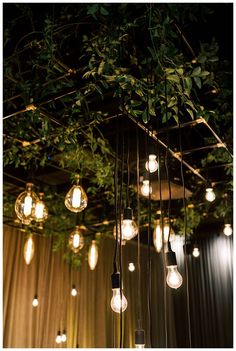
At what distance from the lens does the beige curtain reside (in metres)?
5.50

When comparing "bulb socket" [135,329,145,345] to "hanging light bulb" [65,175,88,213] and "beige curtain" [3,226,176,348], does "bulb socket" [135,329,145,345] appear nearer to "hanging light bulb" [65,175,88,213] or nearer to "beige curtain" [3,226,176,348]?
"hanging light bulb" [65,175,88,213]

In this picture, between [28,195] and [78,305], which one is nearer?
[28,195]

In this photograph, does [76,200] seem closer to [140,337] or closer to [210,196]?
[140,337]

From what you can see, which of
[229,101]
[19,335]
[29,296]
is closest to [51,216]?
[29,296]

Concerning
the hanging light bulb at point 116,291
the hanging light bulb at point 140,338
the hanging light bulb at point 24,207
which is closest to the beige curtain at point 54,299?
the hanging light bulb at point 24,207

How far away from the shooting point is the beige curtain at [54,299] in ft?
18.0

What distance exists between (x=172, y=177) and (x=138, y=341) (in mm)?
2080

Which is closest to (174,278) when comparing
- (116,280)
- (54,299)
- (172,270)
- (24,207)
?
(172,270)

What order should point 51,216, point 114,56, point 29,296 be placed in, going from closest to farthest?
point 114,56
point 51,216
point 29,296

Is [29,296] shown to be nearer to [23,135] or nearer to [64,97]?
[23,135]

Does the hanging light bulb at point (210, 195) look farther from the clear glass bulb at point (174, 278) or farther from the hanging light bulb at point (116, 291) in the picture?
the hanging light bulb at point (116, 291)

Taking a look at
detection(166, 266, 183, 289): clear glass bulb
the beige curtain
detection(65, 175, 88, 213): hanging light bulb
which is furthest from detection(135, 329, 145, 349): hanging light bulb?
the beige curtain

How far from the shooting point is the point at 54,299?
607 cm

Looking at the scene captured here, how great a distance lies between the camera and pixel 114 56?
219 cm
